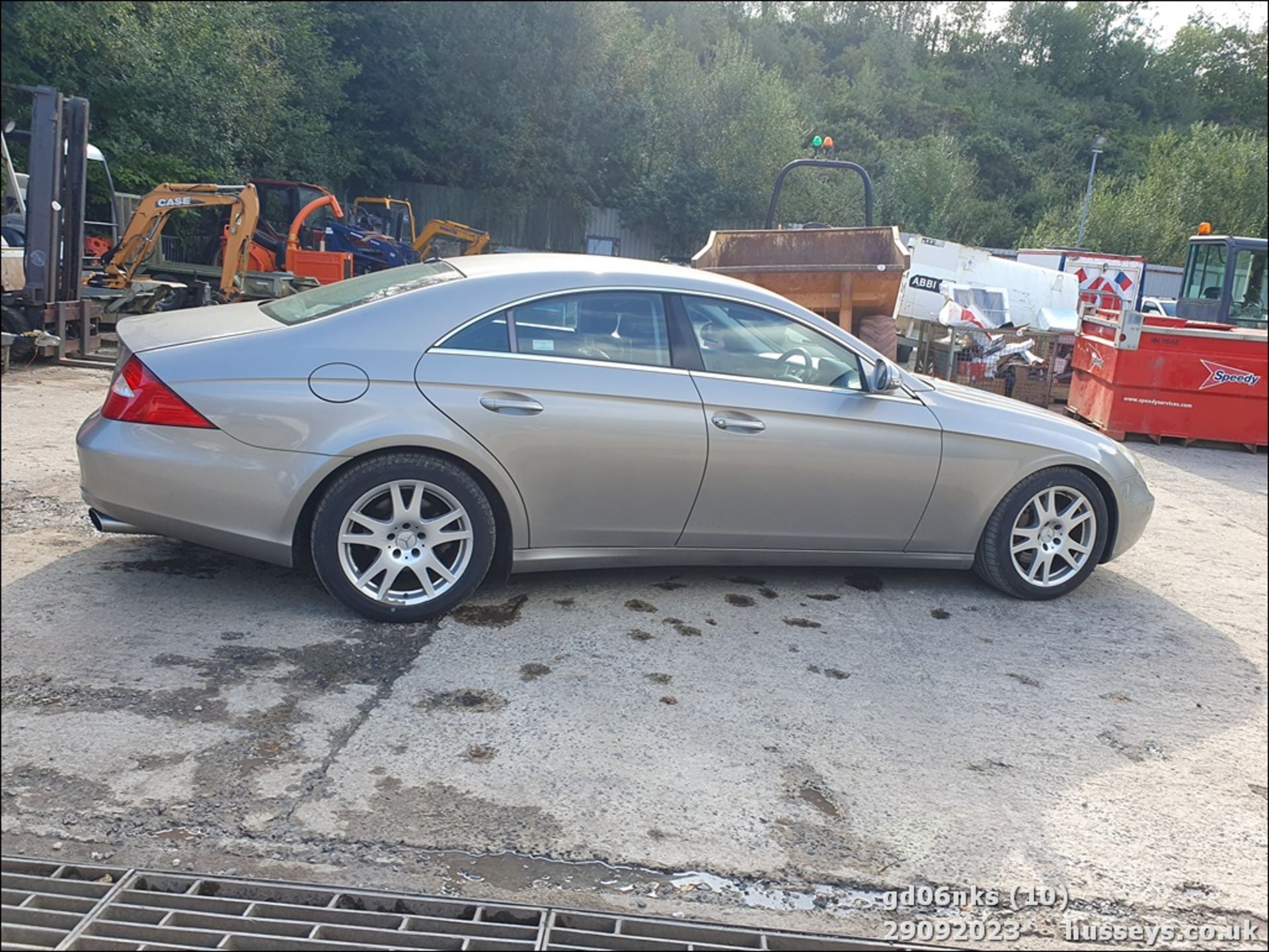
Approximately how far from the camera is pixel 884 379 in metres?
4.91

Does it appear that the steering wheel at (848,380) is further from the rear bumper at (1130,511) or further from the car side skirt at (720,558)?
the rear bumper at (1130,511)

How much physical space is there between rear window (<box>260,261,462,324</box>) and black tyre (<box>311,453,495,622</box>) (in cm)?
75

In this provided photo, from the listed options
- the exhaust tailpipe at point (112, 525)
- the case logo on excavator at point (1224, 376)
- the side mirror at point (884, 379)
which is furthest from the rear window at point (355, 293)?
the case logo on excavator at point (1224, 376)

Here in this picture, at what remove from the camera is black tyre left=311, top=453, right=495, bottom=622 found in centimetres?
416

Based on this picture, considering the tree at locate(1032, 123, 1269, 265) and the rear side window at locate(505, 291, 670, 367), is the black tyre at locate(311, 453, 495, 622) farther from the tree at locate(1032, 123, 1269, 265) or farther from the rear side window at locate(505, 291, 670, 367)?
the tree at locate(1032, 123, 1269, 265)

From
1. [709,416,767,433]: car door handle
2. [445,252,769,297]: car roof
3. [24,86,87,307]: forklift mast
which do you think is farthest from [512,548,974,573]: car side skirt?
[24,86,87,307]: forklift mast

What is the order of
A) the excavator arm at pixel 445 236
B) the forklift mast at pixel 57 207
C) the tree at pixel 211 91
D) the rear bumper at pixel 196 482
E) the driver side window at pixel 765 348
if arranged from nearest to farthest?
the rear bumper at pixel 196 482, the driver side window at pixel 765 348, the forklift mast at pixel 57 207, the tree at pixel 211 91, the excavator arm at pixel 445 236

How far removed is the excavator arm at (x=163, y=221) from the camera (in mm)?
14305

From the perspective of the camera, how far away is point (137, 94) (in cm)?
1406

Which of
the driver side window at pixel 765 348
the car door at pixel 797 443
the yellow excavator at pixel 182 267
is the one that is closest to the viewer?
the car door at pixel 797 443

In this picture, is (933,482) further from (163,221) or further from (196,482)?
(163,221)

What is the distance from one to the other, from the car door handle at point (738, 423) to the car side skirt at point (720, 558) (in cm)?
A: 56

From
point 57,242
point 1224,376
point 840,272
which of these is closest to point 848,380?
point 840,272

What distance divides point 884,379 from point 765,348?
58 cm
